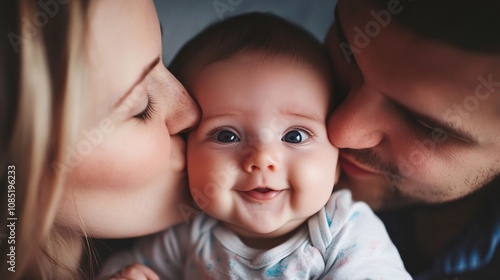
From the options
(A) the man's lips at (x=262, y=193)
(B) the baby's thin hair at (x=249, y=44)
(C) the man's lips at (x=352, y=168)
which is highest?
(B) the baby's thin hair at (x=249, y=44)

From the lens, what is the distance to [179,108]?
0.72 meters

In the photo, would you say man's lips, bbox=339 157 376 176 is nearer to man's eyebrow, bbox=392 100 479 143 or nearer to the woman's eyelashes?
man's eyebrow, bbox=392 100 479 143

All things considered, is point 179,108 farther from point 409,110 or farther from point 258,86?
point 409,110

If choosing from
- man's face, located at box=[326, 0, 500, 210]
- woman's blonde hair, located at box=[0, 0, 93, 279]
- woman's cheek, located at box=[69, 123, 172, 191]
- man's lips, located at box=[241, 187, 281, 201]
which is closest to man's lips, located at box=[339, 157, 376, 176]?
man's face, located at box=[326, 0, 500, 210]

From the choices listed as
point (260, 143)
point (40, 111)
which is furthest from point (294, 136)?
point (40, 111)

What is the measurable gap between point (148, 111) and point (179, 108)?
4cm

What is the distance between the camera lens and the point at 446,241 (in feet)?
2.53

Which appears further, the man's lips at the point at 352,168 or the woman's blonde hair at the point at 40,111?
the man's lips at the point at 352,168

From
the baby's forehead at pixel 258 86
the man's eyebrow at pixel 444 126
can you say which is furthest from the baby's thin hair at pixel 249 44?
the man's eyebrow at pixel 444 126

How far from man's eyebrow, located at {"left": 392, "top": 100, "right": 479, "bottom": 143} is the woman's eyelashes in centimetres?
29

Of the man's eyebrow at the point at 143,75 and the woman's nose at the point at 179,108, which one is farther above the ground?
the man's eyebrow at the point at 143,75

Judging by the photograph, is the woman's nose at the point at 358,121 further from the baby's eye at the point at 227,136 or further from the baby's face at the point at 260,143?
the baby's eye at the point at 227,136

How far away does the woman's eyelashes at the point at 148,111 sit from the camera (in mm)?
696

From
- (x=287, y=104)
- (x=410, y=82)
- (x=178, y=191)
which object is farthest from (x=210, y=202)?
(x=410, y=82)
